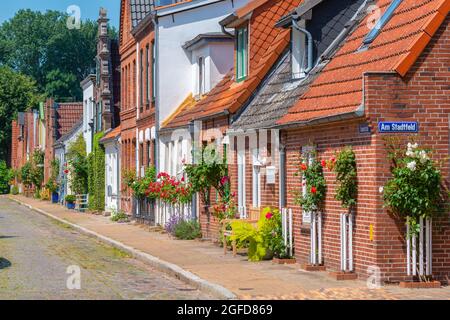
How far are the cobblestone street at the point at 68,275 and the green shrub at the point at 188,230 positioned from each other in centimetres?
210

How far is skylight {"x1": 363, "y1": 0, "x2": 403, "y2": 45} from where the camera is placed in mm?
18516

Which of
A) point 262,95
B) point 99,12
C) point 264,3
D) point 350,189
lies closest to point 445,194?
point 350,189

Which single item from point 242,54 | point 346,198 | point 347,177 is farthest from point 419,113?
point 242,54

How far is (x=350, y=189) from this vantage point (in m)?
17.2

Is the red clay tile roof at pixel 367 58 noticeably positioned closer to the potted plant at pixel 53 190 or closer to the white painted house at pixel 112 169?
the white painted house at pixel 112 169

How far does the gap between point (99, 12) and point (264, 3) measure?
83.5 ft

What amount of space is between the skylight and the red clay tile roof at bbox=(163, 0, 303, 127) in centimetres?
571

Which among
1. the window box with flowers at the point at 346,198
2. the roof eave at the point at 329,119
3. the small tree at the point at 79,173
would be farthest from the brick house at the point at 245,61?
the small tree at the point at 79,173

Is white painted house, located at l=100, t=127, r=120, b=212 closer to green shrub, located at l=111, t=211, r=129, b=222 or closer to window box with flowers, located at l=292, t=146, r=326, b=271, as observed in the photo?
green shrub, located at l=111, t=211, r=129, b=222

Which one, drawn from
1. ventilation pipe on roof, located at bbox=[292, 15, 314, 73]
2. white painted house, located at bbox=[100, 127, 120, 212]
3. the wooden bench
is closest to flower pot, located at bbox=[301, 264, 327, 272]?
the wooden bench

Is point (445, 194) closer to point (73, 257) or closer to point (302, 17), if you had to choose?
point (302, 17)

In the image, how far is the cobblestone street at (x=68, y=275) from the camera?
632 inches

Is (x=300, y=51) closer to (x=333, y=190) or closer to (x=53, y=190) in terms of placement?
(x=333, y=190)
